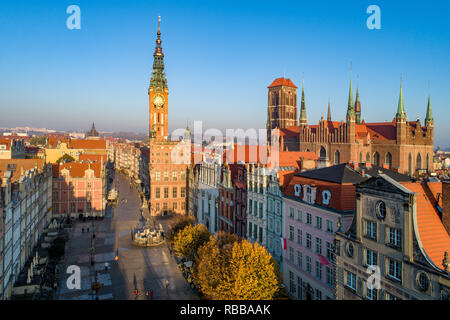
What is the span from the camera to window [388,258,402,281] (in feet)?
82.6

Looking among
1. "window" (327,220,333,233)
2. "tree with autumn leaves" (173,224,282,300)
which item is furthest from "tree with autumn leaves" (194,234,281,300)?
"window" (327,220,333,233)

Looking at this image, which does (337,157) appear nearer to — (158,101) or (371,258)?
(158,101)

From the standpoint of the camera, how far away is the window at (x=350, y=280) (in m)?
29.4

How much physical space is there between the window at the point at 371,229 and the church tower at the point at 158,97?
75.8 meters

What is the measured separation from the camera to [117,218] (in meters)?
85.4

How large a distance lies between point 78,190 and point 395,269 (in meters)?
74.7

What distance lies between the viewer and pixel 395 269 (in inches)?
1008

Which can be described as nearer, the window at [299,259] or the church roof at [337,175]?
the church roof at [337,175]

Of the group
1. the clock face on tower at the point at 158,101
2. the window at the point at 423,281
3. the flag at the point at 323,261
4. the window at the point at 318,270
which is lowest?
the window at the point at 318,270

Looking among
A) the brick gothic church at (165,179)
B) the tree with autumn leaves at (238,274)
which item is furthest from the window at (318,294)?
the brick gothic church at (165,179)

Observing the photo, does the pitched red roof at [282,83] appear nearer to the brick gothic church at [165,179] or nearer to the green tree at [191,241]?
the brick gothic church at [165,179]
